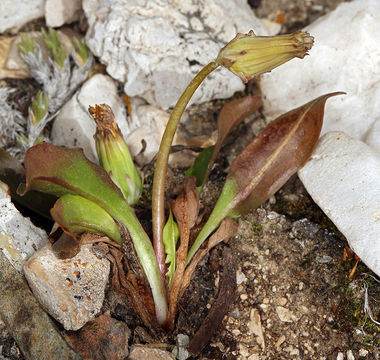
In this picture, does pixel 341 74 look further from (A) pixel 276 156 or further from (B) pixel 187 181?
(B) pixel 187 181

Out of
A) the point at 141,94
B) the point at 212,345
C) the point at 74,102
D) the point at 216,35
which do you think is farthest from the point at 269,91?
the point at 212,345

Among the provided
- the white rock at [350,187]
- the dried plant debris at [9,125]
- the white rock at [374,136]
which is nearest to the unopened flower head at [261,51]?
the white rock at [350,187]

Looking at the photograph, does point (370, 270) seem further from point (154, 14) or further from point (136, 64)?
point (154, 14)

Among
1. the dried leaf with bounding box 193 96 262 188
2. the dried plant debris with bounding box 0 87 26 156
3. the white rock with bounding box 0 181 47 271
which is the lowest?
the dried leaf with bounding box 193 96 262 188

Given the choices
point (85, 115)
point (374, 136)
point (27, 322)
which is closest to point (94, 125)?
point (85, 115)

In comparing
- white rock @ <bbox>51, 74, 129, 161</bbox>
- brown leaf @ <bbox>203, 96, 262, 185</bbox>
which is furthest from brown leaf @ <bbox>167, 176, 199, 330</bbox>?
white rock @ <bbox>51, 74, 129, 161</bbox>

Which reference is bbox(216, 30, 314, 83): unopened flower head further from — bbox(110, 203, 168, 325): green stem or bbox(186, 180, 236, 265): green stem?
bbox(110, 203, 168, 325): green stem

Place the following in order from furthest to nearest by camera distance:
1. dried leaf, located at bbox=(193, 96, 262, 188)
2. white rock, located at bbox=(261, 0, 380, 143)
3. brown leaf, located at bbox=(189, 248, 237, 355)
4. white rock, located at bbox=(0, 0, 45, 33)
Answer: white rock, located at bbox=(0, 0, 45, 33) → white rock, located at bbox=(261, 0, 380, 143) → dried leaf, located at bbox=(193, 96, 262, 188) → brown leaf, located at bbox=(189, 248, 237, 355)
